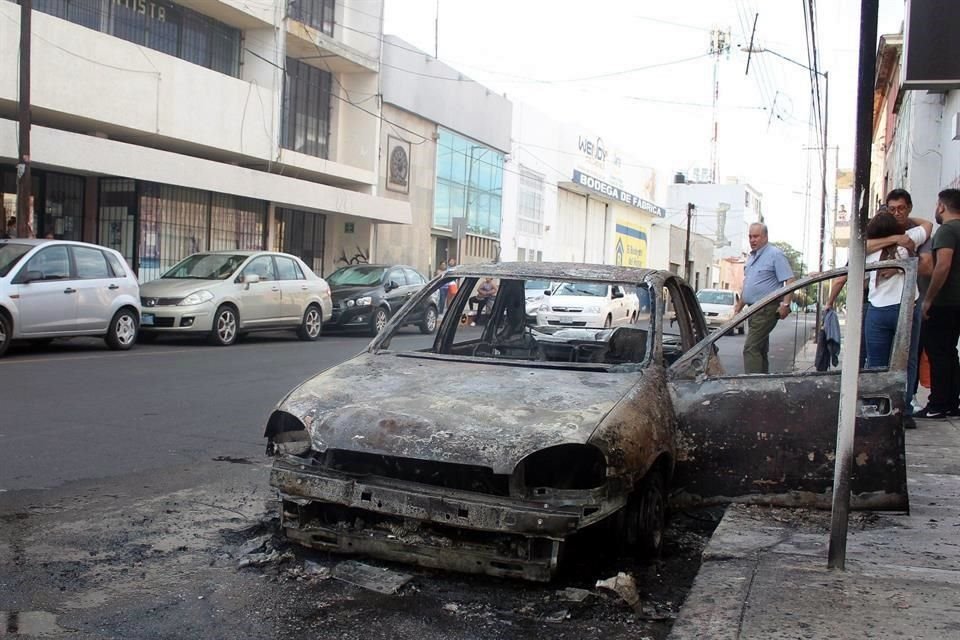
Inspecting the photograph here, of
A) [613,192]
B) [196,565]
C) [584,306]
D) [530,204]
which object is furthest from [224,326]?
[613,192]

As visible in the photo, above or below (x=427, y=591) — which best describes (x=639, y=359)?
above

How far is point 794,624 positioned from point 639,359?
2034 mm

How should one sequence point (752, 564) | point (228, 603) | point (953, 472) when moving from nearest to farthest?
point (228, 603) → point (752, 564) → point (953, 472)

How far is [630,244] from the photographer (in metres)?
55.8

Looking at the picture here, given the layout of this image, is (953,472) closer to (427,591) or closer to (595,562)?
(595,562)

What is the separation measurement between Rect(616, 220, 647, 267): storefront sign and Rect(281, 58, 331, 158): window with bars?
2796 cm

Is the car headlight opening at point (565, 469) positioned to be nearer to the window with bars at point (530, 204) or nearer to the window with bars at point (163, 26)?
the window with bars at point (163, 26)

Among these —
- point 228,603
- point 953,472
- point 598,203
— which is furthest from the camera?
point 598,203

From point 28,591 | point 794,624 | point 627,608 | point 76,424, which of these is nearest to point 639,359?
point 627,608

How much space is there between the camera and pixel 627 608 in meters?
3.55

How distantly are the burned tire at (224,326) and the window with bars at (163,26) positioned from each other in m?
7.84

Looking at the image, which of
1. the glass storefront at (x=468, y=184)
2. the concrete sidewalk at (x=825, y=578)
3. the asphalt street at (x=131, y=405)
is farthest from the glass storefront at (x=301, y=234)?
the concrete sidewalk at (x=825, y=578)

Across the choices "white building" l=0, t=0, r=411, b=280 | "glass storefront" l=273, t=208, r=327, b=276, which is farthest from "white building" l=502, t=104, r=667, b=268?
"glass storefront" l=273, t=208, r=327, b=276

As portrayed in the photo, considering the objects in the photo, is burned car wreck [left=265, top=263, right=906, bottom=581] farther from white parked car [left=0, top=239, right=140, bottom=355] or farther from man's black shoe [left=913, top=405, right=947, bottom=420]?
white parked car [left=0, top=239, right=140, bottom=355]
